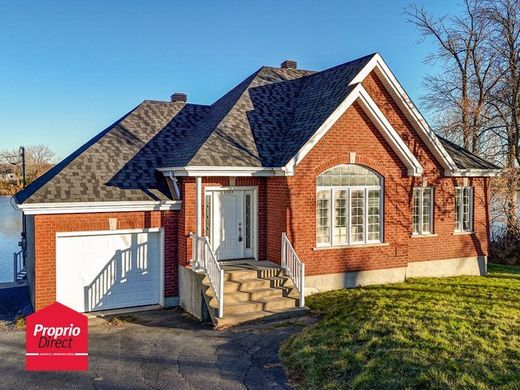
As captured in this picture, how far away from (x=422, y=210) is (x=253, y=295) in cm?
763

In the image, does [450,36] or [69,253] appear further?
[450,36]

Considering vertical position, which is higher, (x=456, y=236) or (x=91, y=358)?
(x=456, y=236)

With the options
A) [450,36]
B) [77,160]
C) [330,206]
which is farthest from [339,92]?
[450,36]

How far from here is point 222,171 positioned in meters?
12.1

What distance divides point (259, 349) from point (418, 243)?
8601 mm

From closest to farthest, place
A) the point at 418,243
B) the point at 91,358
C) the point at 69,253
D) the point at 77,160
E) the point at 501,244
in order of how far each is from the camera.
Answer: the point at 91,358
the point at 69,253
the point at 77,160
the point at 418,243
the point at 501,244

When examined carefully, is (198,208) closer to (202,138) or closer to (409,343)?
(202,138)

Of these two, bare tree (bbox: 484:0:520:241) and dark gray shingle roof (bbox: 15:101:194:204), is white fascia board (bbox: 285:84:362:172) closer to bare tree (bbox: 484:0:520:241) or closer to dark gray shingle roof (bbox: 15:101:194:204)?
dark gray shingle roof (bbox: 15:101:194:204)

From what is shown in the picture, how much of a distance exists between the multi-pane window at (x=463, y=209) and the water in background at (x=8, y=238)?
18892 mm

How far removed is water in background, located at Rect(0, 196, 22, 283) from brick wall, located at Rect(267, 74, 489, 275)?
46.3ft

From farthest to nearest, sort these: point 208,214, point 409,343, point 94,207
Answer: point 208,214
point 94,207
point 409,343

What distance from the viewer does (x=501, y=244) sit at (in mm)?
21422

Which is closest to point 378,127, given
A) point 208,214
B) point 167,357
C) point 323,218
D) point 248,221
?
point 323,218

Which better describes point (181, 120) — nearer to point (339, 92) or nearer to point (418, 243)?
point (339, 92)
